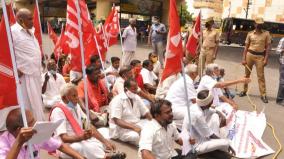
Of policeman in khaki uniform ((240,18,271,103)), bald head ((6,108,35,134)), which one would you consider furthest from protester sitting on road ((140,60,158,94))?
bald head ((6,108,35,134))

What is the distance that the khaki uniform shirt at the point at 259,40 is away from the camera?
9.02 metres

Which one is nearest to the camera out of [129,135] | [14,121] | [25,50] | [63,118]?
[14,121]

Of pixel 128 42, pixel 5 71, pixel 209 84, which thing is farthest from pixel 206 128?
pixel 128 42

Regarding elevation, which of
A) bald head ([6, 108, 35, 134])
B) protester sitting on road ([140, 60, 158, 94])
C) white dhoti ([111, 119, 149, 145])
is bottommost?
white dhoti ([111, 119, 149, 145])

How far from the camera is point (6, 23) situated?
10.0ft

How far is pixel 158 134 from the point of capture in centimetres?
426

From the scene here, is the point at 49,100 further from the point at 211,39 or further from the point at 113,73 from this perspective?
the point at 211,39

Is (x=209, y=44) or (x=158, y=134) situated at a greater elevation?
(x=209, y=44)

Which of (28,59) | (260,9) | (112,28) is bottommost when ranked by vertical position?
(260,9)

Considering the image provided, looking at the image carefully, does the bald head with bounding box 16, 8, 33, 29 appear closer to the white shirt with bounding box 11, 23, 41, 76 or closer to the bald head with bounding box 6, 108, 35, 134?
the white shirt with bounding box 11, 23, 41, 76

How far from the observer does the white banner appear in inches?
227

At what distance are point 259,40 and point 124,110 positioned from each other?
4.43 metres

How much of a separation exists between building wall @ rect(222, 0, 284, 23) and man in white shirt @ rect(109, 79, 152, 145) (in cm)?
3518

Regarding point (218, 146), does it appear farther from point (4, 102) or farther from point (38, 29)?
point (38, 29)
